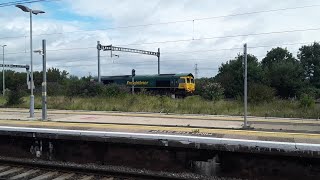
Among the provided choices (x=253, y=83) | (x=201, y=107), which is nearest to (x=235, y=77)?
(x=253, y=83)

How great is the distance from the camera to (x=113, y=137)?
952 cm

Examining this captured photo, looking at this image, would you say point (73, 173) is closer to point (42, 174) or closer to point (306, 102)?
point (42, 174)

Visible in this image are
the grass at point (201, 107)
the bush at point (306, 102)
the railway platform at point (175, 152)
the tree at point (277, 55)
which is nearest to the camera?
the railway platform at point (175, 152)

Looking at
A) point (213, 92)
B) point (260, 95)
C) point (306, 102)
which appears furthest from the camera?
point (213, 92)

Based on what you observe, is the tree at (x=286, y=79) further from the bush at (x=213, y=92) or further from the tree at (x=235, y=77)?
the bush at (x=213, y=92)

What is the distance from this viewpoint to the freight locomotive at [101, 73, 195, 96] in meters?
50.4

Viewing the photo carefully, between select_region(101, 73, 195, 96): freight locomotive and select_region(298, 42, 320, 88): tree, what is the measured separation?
130 feet

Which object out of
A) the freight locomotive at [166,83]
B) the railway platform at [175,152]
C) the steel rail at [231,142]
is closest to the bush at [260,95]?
the railway platform at [175,152]

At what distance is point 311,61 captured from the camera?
274 feet

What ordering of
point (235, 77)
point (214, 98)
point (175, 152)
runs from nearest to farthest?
point (175, 152)
point (214, 98)
point (235, 77)

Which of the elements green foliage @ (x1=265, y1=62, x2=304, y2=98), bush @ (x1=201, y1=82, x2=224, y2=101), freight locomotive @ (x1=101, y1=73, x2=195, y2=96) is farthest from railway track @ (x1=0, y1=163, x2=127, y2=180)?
green foliage @ (x1=265, y1=62, x2=304, y2=98)

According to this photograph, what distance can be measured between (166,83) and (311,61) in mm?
46128

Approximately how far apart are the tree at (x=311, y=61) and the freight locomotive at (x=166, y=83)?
3958cm

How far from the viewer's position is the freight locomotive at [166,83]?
50.4m
